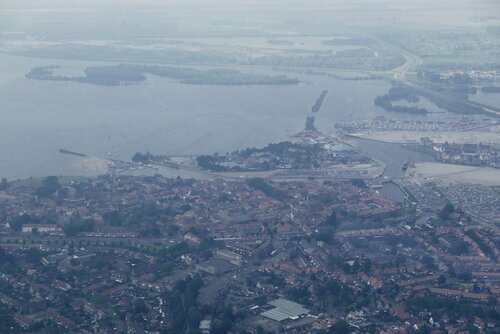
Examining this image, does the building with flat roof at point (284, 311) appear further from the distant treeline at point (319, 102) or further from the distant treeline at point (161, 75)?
the distant treeline at point (161, 75)

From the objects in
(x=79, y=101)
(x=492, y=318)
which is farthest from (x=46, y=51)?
(x=492, y=318)

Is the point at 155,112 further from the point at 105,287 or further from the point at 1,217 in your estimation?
the point at 105,287

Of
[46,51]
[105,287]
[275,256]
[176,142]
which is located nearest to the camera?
[105,287]

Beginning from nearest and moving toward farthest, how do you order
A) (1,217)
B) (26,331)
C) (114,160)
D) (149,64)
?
(26,331)
(1,217)
(114,160)
(149,64)

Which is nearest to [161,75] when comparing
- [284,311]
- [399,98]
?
[399,98]

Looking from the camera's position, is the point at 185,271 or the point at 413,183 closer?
the point at 185,271

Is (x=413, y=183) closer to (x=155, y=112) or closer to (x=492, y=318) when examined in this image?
(x=492, y=318)

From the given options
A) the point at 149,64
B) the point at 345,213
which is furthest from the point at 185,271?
the point at 149,64
